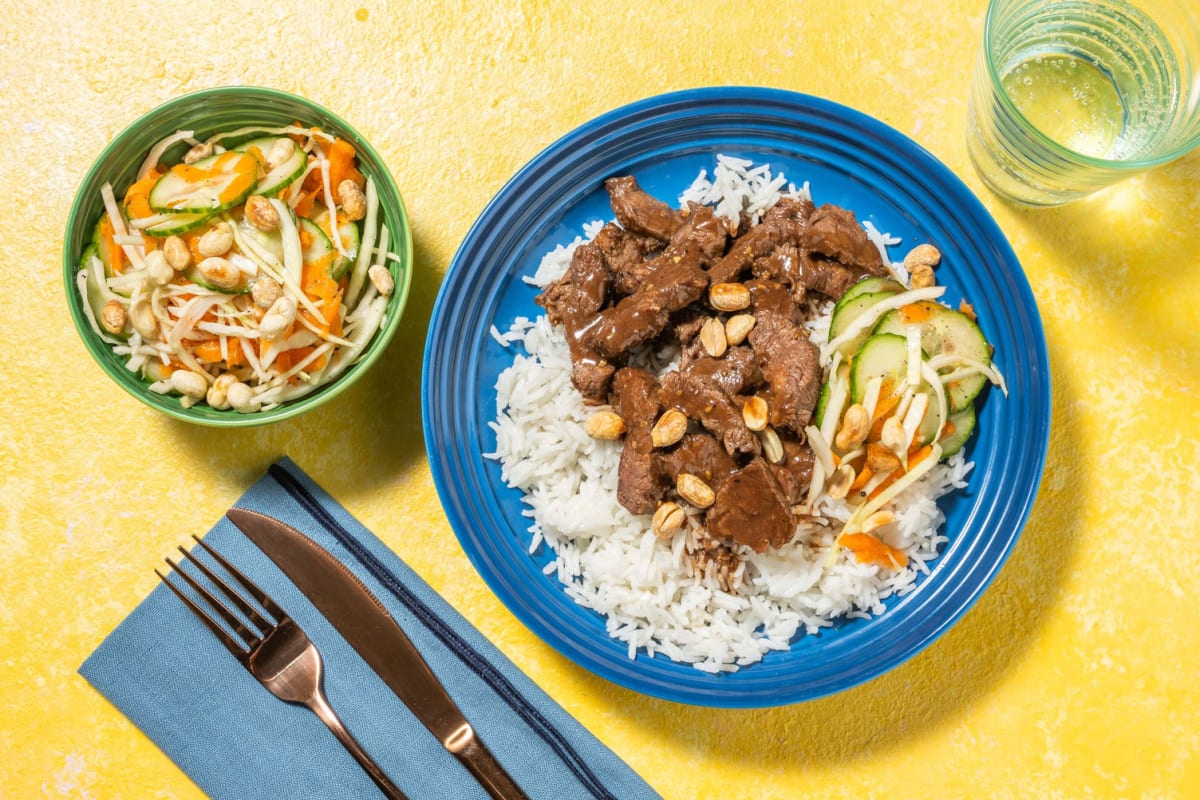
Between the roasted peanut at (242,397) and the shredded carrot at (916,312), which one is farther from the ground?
the roasted peanut at (242,397)

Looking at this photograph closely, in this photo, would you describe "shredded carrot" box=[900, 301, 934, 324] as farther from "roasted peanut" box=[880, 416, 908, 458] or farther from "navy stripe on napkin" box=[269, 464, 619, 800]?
"navy stripe on napkin" box=[269, 464, 619, 800]

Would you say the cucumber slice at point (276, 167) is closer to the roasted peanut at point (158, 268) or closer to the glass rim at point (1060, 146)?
the roasted peanut at point (158, 268)

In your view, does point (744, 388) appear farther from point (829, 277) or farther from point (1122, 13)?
point (1122, 13)

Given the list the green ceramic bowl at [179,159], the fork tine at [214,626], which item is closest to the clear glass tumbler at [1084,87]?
the green ceramic bowl at [179,159]

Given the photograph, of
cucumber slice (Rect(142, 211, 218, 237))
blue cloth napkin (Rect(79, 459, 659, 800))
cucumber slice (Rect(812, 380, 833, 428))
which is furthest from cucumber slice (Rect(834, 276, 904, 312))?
cucumber slice (Rect(142, 211, 218, 237))

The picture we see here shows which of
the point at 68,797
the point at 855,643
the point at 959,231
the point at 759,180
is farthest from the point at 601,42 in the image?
the point at 68,797

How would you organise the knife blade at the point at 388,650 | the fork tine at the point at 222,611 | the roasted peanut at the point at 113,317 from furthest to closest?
the knife blade at the point at 388,650
the fork tine at the point at 222,611
the roasted peanut at the point at 113,317

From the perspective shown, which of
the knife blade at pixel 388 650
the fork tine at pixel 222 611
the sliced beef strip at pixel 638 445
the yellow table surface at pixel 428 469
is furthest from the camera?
the yellow table surface at pixel 428 469
